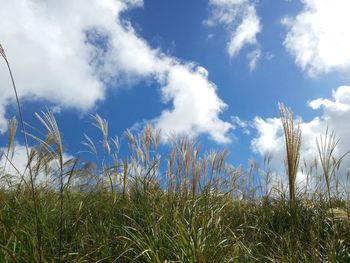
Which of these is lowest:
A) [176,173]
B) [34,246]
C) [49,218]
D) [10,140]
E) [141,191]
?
[34,246]

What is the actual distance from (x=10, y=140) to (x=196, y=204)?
270 cm

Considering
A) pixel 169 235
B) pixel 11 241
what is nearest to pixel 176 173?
pixel 169 235

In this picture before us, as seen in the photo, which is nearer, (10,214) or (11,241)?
(11,241)

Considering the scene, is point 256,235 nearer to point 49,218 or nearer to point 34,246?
point 49,218

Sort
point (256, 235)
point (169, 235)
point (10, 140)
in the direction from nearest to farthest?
point (169, 235) < point (256, 235) < point (10, 140)

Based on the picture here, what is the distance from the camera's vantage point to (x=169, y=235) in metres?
3.75

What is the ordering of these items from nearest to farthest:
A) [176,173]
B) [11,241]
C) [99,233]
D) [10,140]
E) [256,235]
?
[11,241] < [99,233] < [256,235] < [176,173] < [10,140]

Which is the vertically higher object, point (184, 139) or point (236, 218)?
point (184, 139)

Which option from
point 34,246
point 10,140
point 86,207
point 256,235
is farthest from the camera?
point 10,140

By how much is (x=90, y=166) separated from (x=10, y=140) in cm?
108

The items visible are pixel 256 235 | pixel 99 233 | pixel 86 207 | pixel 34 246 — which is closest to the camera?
pixel 34 246

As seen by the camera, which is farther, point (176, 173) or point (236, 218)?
point (236, 218)

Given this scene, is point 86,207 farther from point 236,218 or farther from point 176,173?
point 236,218

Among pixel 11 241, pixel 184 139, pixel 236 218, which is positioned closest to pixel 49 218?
pixel 11 241
